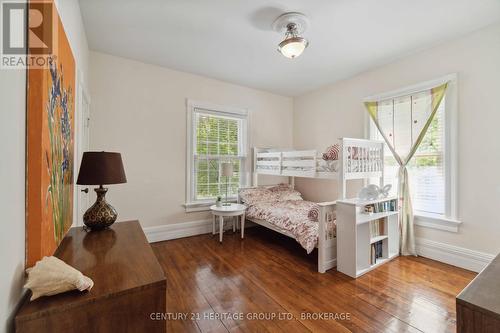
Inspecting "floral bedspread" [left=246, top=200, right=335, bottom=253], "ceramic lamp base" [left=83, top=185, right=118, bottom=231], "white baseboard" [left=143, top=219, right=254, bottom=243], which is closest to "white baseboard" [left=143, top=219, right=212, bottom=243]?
"white baseboard" [left=143, top=219, right=254, bottom=243]

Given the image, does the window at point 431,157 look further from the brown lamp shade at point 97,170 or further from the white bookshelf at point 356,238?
the brown lamp shade at point 97,170

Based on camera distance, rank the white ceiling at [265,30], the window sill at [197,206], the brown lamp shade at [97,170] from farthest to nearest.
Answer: the window sill at [197,206] → the white ceiling at [265,30] → the brown lamp shade at [97,170]

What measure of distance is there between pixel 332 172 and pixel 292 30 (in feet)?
5.32

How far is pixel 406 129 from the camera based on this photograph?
293 cm

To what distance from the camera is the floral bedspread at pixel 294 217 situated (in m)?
2.51

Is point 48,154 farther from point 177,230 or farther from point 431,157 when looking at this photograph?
point 431,157

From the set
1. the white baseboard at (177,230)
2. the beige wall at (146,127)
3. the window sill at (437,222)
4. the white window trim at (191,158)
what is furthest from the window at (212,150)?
the window sill at (437,222)

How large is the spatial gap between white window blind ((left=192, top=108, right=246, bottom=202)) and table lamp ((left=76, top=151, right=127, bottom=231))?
205cm

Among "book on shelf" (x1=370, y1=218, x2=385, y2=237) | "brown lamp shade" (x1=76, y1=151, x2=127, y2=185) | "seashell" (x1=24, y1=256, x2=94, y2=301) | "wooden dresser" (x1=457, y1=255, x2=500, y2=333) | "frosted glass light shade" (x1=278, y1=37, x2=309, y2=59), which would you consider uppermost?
"frosted glass light shade" (x1=278, y1=37, x2=309, y2=59)

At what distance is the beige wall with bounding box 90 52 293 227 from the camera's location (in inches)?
115

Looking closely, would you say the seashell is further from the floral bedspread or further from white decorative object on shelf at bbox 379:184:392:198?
white decorative object on shelf at bbox 379:184:392:198

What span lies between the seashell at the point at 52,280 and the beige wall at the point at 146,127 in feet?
8.12

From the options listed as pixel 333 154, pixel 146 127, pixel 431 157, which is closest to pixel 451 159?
pixel 431 157

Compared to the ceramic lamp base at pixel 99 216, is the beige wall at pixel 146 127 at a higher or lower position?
higher
